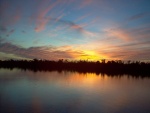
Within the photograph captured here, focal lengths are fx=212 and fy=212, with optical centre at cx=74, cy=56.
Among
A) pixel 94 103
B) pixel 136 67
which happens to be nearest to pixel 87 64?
pixel 136 67

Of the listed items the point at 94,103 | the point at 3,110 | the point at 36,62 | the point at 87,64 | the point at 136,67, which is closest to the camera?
the point at 3,110

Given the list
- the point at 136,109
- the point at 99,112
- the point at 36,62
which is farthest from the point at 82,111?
the point at 36,62

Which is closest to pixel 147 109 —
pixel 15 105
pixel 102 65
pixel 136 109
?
pixel 136 109

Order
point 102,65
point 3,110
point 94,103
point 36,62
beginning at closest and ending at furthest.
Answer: point 3,110 → point 94,103 → point 102,65 → point 36,62

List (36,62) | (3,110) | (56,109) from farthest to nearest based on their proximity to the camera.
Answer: (36,62) < (56,109) < (3,110)

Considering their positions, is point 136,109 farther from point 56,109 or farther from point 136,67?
point 136,67

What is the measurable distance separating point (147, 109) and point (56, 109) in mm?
8833

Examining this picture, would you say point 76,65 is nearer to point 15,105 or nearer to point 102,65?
point 102,65

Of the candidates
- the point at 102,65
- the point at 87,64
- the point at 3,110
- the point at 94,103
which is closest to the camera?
the point at 3,110

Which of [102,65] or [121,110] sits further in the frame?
[102,65]

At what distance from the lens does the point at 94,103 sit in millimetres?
21438

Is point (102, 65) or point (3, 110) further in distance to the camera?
point (102, 65)

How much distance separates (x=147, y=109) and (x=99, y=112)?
205 inches

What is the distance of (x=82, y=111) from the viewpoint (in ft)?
58.3
